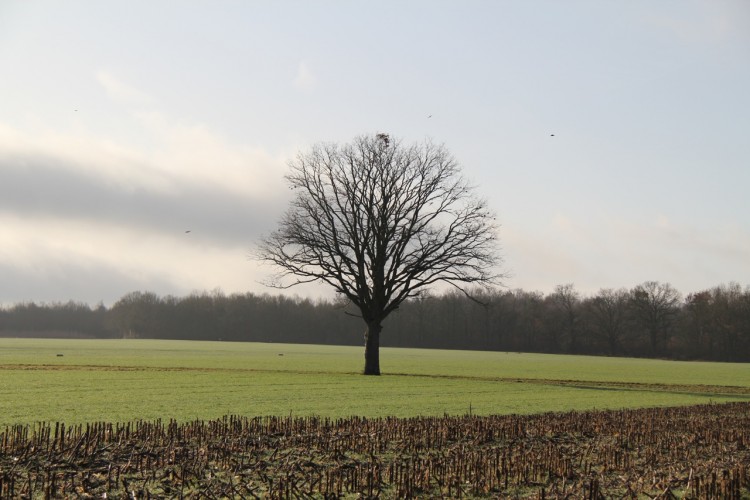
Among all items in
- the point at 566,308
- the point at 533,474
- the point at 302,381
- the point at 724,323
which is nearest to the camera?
the point at 533,474

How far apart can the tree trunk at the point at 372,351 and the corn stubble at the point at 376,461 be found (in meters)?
28.1

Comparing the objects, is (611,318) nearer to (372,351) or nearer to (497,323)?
(497,323)

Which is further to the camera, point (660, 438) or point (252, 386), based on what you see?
point (252, 386)

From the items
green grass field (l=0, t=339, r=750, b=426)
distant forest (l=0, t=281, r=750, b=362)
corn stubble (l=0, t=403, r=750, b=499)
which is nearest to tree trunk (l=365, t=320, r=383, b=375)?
green grass field (l=0, t=339, r=750, b=426)

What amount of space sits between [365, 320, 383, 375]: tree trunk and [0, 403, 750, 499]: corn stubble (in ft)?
92.1

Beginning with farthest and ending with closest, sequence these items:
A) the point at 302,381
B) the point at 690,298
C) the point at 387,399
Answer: the point at 690,298
the point at 302,381
the point at 387,399

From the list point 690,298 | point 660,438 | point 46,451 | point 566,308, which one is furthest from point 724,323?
point 46,451

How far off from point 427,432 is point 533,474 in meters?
4.55

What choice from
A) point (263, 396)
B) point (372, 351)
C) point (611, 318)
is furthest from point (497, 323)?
point (263, 396)

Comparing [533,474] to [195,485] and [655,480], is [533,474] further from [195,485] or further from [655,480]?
[195,485]

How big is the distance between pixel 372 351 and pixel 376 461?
3546cm

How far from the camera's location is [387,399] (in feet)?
96.3

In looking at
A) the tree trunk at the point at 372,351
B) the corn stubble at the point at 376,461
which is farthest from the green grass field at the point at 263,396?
the tree trunk at the point at 372,351

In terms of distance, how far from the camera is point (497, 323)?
17000 cm
